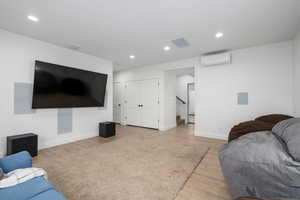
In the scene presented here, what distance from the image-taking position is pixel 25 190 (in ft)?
3.69

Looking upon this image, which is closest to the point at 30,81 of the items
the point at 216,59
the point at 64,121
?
the point at 64,121

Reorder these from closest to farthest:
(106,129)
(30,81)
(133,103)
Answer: (30,81), (106,129), (133,103)

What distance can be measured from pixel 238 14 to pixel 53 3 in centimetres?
285

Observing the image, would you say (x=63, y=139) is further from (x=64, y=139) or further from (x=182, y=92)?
(x=182, y=92)

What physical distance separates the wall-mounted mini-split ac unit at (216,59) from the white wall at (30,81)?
3.45m

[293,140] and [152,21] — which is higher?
[152,21]

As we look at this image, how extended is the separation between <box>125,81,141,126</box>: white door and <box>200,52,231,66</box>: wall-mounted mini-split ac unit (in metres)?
2.80

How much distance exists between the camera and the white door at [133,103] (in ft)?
19.0

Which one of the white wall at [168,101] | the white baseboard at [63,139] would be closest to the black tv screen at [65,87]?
the white baseboard at [63,139]

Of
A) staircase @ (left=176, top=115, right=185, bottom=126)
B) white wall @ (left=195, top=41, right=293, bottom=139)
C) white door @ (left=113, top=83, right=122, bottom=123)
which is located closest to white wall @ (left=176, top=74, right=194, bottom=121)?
staircase @ (left=176, top=115, right=185, bottom=126)

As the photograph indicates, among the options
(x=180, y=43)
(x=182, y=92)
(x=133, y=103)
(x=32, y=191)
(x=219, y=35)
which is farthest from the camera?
(x=182, y=92)

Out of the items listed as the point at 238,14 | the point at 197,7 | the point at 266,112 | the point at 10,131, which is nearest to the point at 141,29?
the point at 197,7

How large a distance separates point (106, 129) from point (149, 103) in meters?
2.05

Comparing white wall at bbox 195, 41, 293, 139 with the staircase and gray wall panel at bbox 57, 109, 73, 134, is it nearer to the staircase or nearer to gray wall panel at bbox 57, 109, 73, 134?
the staircase
